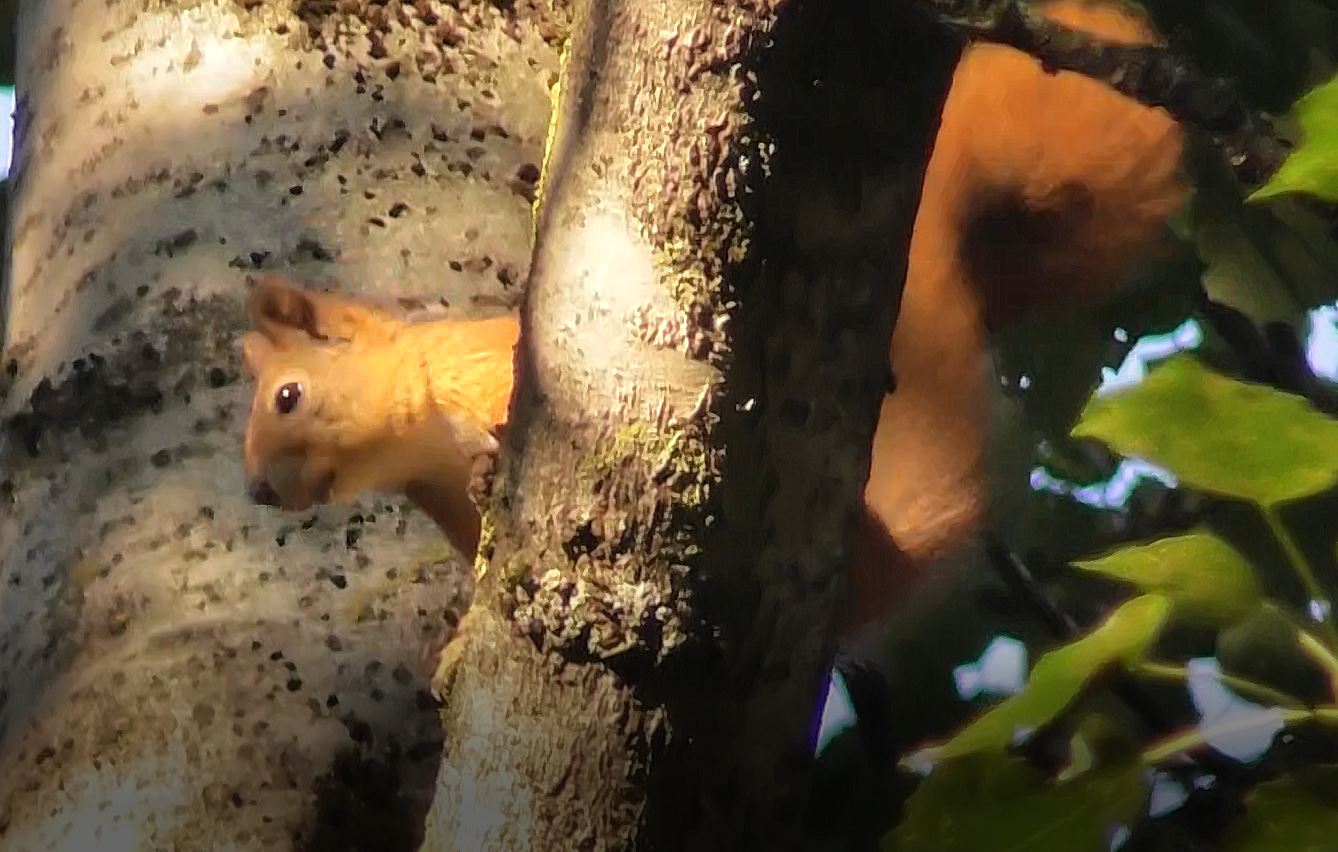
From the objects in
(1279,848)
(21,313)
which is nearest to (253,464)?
(21,313)

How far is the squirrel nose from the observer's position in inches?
24.1

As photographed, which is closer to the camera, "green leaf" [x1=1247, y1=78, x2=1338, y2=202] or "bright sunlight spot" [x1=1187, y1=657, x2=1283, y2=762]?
"green leaf" [x1=1247, y1=78, x2=1338, y2=202]

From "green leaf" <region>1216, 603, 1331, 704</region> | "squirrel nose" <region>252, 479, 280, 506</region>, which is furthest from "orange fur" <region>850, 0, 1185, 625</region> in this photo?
"squirrel nose" <region>252, 479, 280, 506</region>

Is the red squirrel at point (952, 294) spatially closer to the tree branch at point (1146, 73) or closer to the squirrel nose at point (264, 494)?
the squirrel nose at point (264, 494)

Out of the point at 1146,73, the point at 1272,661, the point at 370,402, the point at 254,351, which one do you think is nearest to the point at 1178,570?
the point at 1146,73

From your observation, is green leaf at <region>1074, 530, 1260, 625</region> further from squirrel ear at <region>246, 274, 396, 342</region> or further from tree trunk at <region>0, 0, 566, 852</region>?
squirrel ear at <region>246, 274, 396, 342</region>

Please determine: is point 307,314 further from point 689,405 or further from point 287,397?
point 689,405

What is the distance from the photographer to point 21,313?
745mm

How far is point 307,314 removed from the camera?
0.68m

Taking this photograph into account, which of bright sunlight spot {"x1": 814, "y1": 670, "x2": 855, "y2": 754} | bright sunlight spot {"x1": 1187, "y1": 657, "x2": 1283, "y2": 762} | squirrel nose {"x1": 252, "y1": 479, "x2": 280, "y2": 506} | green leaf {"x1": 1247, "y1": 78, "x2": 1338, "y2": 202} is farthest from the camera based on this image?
bright sunlight spot {"x1": 814, "y1": 670, "x2": 855, "y2": 754}

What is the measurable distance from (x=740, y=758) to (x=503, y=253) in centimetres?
31

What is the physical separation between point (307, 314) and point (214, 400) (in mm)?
66

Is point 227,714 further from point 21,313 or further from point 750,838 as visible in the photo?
point 21,313

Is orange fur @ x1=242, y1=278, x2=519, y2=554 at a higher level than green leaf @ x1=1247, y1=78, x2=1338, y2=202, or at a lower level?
lower
